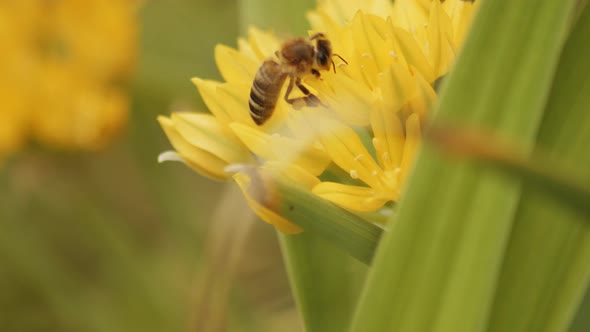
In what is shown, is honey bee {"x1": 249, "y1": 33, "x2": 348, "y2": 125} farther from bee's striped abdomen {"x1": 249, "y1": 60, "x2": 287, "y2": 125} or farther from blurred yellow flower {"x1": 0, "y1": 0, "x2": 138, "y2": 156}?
blurred yellow flower {"x1": 0, "y1": 0, "x2": 138, "y2": 156}

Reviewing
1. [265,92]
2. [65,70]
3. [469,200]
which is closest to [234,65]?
[265,92]

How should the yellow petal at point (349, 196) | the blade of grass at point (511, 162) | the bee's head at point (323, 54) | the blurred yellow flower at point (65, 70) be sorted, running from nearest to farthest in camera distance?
1. the blade of grass at point (511, 162)
2. the yellow petal at point (349, 196)
3. the bee's head at point (323, 54)
4. the blurred yellow flower at point (65, 70)

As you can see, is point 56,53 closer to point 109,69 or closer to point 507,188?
point 109,69

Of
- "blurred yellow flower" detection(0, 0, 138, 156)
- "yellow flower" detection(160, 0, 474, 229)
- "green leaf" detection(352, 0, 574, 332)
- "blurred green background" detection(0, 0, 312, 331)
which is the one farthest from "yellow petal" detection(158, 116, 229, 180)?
"blurred yellow flower" detection(0, 0, 138, 156)

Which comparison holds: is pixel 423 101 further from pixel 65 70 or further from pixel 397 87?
pixel 65 70

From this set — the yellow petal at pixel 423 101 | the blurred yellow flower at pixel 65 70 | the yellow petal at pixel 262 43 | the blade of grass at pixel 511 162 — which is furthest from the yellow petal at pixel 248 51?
the blurred yellow flower at pixel 65 70

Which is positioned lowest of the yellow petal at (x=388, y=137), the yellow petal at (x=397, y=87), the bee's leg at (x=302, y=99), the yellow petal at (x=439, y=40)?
the yellow petal at (x=388, y=137)

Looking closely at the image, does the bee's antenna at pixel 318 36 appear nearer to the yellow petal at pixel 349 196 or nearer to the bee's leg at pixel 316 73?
the bee's leg at pixel 316 73
